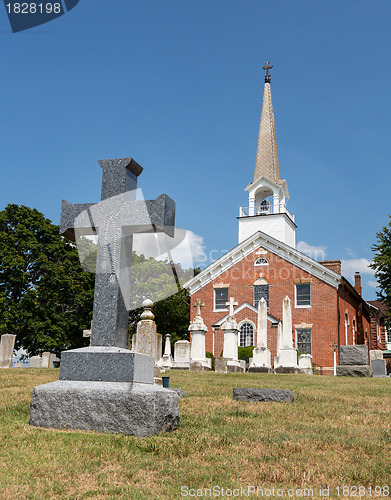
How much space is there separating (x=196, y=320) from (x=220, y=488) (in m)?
21.1

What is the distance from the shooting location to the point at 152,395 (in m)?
5.45

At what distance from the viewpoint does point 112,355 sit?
6051mm

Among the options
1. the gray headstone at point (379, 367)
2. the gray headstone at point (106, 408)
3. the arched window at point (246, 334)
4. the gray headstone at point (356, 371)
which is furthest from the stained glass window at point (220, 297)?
the gray headstone at point (106, 408)

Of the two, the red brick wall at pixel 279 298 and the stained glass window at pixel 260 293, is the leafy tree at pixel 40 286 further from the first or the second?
the stained glass window at pixel 260 293

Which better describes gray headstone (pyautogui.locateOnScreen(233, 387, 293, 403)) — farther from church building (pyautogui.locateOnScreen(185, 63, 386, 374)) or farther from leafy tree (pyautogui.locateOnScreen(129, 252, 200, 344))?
leafy tree (pyautogui.locateOnScreen(129, 252, 200, 344))

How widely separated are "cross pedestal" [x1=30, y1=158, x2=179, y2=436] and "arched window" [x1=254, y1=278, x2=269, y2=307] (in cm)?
3001

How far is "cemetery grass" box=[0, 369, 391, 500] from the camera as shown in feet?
12.9

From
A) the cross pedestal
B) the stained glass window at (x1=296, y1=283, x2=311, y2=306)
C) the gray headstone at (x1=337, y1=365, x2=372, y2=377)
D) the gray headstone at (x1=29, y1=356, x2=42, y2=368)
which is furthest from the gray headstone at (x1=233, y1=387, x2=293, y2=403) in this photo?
the stained glass window at (x1=296, y1=283, x2=311, y2=306)

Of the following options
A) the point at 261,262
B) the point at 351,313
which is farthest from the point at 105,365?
the point at 351,313

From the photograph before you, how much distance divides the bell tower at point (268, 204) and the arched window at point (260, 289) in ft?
19.5

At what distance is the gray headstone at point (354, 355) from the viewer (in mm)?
20891

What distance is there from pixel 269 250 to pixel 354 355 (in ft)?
54.8

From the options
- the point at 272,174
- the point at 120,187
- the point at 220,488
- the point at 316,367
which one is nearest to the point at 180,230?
the point at 120,187

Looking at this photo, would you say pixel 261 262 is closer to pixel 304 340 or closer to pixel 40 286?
pixel 304 340
